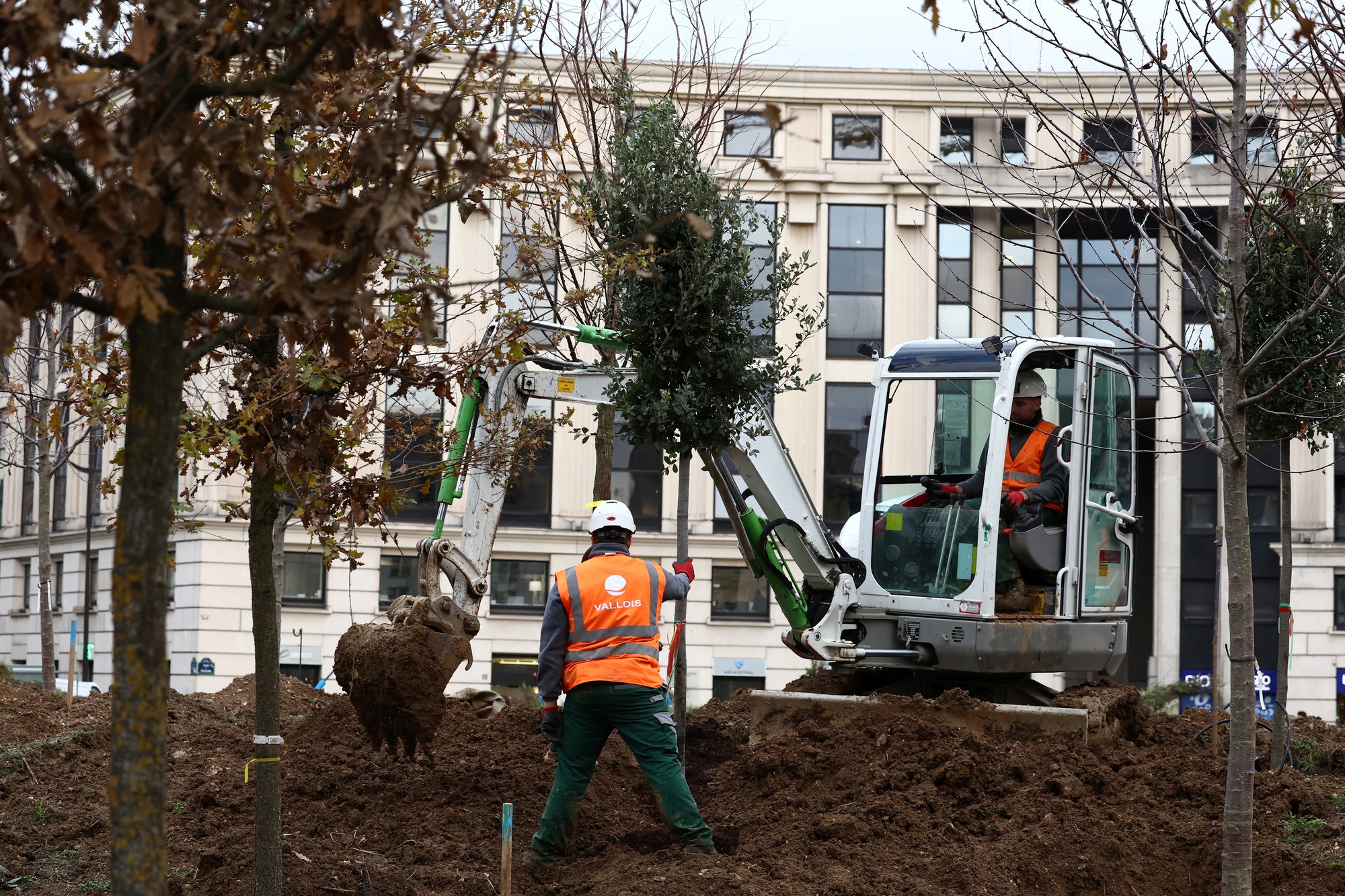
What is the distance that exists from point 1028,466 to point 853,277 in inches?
894

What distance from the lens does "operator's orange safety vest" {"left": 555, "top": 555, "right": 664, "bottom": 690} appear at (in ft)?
23.2

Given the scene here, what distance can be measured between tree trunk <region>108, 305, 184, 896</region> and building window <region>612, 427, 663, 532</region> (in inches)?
1056

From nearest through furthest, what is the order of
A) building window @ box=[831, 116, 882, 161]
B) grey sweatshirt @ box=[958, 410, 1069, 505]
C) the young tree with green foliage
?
1. the young tree with green foliage
2. grey sweatshirt @ box=[958, 410, 1069, 505]
3. building window @ box=[831, 116, 882, 161]

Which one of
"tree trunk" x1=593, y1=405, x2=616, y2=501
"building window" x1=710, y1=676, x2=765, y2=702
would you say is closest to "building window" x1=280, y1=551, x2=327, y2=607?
"building window" x1=710, y1=676, x2=765, y2=702

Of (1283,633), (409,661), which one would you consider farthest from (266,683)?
(1283,633)

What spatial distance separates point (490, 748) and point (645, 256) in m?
3.51

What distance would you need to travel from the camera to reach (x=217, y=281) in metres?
5.24

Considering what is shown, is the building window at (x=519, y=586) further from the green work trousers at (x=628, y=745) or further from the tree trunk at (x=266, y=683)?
the tree trunk at (x=266, y=683)

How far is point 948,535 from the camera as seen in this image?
9.34m

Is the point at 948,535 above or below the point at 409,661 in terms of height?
above

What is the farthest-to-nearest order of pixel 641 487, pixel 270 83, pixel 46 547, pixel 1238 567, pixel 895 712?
pixel 641 487 → pixel 46 547 → pixel 895 712 → pixel 1238 567 → pixel 270 83

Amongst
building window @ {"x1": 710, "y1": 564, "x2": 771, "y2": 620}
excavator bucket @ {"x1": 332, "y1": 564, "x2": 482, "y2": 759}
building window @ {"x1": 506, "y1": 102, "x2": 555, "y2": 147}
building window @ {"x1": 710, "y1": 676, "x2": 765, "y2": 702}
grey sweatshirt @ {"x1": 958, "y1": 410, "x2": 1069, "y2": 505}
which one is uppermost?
building window @ {"x1": 506, "y1": 102, "x2": 555, "y2": 147}

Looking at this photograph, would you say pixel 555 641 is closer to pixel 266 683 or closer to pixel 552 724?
pixel 552 724

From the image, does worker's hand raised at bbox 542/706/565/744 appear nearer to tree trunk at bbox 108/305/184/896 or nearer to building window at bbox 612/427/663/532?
tree trunk at bbox 108/305/184/896
